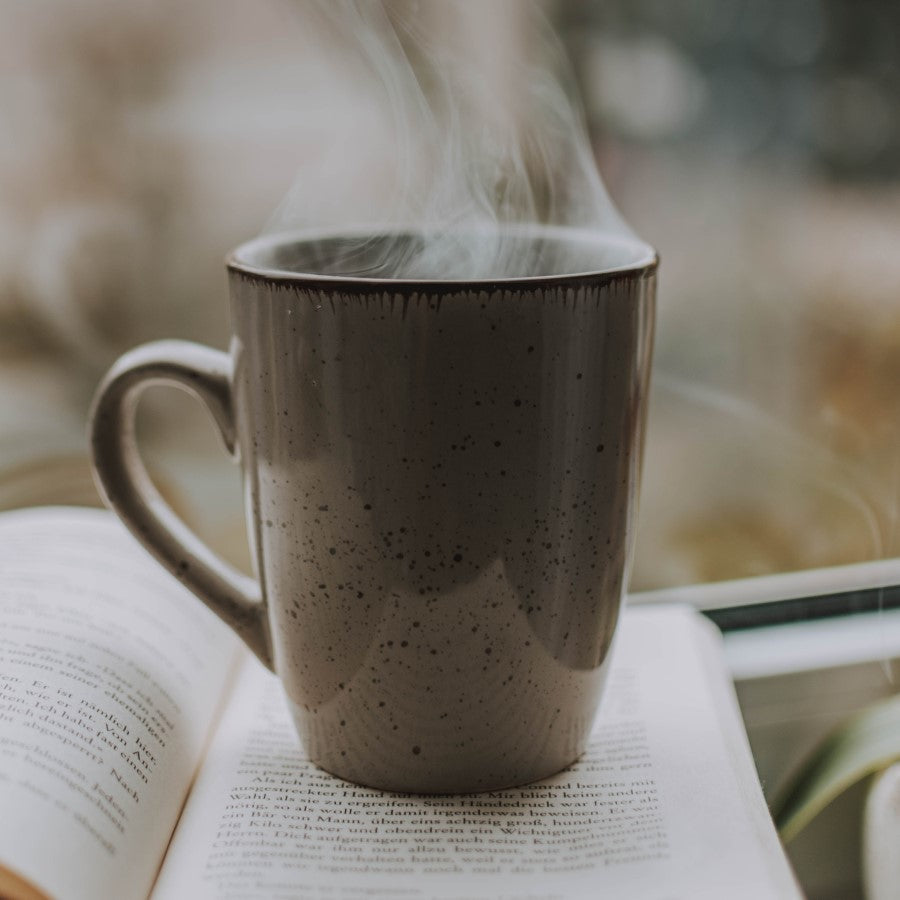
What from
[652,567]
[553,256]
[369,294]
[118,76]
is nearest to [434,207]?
[553,256]

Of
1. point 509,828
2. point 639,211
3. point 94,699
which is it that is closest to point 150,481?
point 94,699

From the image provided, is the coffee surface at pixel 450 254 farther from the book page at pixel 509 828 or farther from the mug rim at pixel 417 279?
the book page at pixel 509 828

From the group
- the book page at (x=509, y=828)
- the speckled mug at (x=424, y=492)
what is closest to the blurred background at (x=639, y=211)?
the speckled mug at (x=424, y=492)

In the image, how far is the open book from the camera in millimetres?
400

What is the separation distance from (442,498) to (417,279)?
109mm

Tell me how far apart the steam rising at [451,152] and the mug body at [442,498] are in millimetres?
57

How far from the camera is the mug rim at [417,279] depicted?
37 centimetres

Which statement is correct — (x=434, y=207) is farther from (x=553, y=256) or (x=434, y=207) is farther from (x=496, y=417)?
(x=496, y=417)

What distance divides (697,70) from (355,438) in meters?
0.49

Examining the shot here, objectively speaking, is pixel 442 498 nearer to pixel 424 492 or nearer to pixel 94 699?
pixel 424 492

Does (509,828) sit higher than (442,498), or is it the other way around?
(442,498)

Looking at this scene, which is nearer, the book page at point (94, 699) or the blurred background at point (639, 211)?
the book page at point (94, 699)

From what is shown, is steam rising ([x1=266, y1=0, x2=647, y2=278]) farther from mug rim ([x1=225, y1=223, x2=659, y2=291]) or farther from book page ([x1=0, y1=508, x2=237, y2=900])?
book page ([x1=0, y1=508, x2=237, y2=900])

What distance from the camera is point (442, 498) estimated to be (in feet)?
1.31
